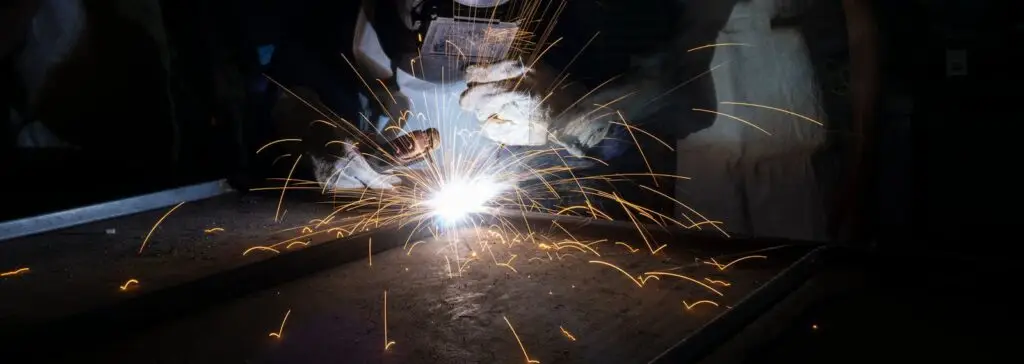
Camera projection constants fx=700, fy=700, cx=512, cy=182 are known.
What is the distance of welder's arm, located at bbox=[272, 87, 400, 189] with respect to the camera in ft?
14.2

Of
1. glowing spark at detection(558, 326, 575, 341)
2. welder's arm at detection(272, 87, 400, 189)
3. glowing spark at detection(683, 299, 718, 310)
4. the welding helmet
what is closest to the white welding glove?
the welding helmet

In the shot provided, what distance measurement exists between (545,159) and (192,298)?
2.98 metres

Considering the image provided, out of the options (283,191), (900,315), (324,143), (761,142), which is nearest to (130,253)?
(283,191)

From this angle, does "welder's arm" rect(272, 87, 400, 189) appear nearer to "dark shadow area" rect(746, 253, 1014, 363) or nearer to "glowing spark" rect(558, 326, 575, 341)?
"glowing spark" rect(558, 326, 575, 341)

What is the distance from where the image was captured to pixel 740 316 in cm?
180

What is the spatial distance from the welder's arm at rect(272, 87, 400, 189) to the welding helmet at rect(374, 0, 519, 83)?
597 millimetres

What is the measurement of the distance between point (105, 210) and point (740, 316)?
10.3 feet

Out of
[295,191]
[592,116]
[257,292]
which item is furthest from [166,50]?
[257,292]

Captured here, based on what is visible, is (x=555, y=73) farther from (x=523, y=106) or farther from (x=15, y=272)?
(x=15, y=272)

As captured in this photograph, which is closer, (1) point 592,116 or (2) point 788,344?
(2) point 788,344

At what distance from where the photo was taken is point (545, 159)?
4.81 m

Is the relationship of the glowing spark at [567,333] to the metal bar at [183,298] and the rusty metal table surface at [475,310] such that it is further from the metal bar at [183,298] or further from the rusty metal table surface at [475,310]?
the metal bar at [183,298]

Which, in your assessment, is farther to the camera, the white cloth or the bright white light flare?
the white cloth

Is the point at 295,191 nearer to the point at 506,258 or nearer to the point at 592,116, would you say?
the point at 592,116
